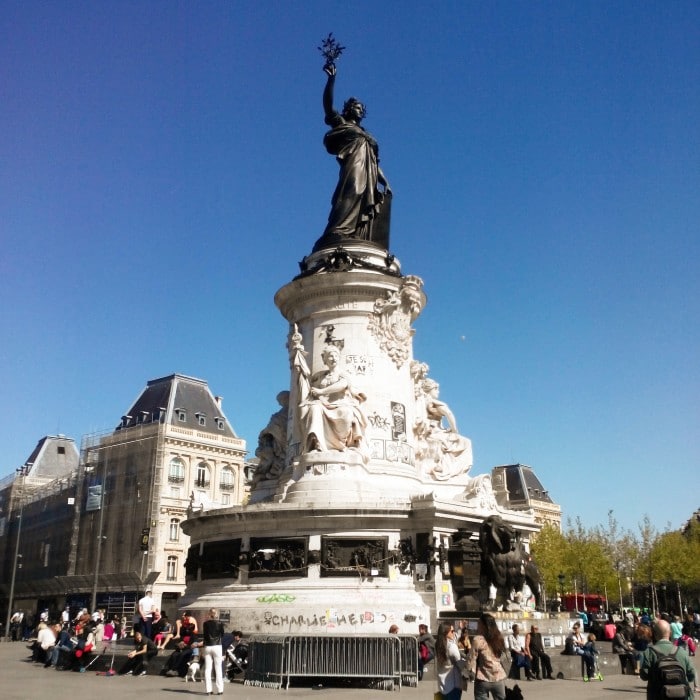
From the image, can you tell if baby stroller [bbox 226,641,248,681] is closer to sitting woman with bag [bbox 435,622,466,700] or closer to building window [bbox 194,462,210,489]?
sitting woman with bag [bbox 435,622,466,700]

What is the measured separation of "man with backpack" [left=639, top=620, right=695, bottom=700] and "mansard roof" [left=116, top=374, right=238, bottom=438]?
189ft

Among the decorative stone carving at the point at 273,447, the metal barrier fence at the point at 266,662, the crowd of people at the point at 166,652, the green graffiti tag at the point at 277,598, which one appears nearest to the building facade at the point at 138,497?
the decorative stone carving at the point at 273,447

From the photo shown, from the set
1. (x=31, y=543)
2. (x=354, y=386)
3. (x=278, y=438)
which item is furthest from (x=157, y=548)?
(x=354, y=386)

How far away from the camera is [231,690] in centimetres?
1602

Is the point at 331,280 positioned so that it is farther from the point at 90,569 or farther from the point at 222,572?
the point at 90,569

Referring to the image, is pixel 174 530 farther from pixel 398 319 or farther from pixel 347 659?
pixel 347 659

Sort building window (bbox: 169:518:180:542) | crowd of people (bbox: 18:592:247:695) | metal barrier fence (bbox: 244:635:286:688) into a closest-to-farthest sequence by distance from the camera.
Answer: crowd of people (bbox: 18:592:247:695), metal barrier fence (bbox: 244:635:286:688), building window (bbox: 169:518:180:542)

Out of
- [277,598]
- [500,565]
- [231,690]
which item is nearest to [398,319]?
[500,565]

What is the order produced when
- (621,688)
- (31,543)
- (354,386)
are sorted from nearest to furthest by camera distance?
1. (621,688)
2. (354,386)
3. (31,543)

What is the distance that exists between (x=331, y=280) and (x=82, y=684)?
614 inches

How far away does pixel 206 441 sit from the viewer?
64.7 meters

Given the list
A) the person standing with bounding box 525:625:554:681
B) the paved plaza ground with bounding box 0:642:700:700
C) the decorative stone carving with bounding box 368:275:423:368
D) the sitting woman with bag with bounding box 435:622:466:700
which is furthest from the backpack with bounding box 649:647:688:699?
the decorative stone carving with bounding box 368:275:423:368

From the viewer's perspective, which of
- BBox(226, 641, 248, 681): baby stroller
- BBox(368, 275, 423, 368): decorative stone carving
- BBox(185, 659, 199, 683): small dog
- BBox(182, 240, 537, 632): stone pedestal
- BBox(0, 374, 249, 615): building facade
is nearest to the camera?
BBox(185, 659, 199, 683): small dog

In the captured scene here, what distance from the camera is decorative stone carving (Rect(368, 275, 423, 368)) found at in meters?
27.9
